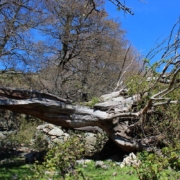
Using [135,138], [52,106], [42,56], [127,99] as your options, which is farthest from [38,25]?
[135,138]

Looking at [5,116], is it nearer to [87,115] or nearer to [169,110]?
[87,115]

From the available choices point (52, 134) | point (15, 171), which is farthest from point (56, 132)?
point (15, 171)

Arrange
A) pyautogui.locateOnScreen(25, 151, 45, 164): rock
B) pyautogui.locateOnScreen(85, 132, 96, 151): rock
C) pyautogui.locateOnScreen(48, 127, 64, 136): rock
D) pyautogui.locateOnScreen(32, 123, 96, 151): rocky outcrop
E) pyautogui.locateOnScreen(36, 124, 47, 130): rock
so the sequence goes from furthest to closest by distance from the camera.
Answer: pyautogui.locateOnScreen(36, 124, 47, 130): rock → pyautogui.locateOnScreen(48, 127, 64, 136): rock → pyautogui.locateOnScreen(32, 123, 96, 151): rocky outcrop → pyautogui.locateOnScreen(85, 132, 96, 151): rock → pyautogui.locateOnScreen(25, 151, 45, 164): rock

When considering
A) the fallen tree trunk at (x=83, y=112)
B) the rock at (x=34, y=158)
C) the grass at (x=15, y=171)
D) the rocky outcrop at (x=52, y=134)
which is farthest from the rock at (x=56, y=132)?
the fallen tree trunk at (x=83, y=112)

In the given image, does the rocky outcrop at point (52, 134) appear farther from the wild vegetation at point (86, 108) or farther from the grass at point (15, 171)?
the grass at point (15, 171)

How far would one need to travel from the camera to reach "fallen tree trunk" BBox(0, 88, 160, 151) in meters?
8.59

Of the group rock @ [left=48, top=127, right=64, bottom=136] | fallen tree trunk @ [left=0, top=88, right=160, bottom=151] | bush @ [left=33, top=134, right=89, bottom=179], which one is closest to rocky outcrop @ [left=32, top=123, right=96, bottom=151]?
rock @ [left=48, top=127, right=64, bottom=136]

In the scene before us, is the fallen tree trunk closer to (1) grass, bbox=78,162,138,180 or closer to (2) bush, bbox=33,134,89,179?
(1) grass, bbox=78,162,138,180

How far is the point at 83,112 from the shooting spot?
888 centimetres

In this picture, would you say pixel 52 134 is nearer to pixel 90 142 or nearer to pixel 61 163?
pixel 90 142

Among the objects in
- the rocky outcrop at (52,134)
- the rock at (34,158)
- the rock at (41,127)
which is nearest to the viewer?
the rock at (34,158)

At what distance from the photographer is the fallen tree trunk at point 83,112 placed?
859cm

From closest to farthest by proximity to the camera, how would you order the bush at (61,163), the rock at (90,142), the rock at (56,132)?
1. the bush at (61,163)
2. the rock at (90,142)
3. the rock at (56,132)

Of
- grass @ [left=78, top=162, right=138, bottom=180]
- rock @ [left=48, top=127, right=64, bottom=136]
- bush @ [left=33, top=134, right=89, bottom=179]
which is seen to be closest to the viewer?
bush @ [left=33, top=134, right=89, bottom=179]
